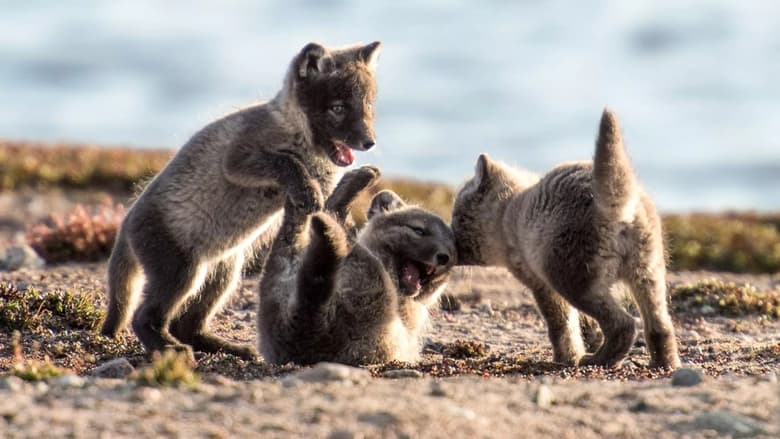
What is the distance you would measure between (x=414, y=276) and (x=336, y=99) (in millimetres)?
1426

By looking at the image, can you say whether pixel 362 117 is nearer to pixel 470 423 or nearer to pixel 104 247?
pixel 470 423

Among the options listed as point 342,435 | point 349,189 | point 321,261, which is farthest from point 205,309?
point 342,435

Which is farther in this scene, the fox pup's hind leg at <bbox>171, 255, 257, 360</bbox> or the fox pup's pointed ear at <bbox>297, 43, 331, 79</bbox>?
the fox pup's hind leg at <bbox>171, 255, 257, 360</bbox>

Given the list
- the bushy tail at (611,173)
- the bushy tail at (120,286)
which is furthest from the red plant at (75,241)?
the bushy tail at (611,173)

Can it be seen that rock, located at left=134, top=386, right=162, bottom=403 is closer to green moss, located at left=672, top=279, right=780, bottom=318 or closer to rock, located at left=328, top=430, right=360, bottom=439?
rock, located at left=328, top=430, right=360, bottom=439

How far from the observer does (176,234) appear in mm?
7965

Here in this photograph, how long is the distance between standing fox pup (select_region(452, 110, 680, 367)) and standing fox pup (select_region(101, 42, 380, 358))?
4.39 ft

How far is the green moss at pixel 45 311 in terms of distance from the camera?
860 cm

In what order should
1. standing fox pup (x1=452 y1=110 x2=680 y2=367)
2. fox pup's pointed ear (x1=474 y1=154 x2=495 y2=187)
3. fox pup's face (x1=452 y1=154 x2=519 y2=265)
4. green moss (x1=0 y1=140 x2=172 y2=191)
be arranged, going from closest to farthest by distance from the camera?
standing fox pup (x1=452 y1=110 x2=680 y2=367)
fox pup's face (x1=452 y1=154 x2=519 y2=265)
fox pup's pointed ear (x1=474 y1=154 x2=495 y2=187)
green moss (x1=0 y1=140 x2=172 y2=191)

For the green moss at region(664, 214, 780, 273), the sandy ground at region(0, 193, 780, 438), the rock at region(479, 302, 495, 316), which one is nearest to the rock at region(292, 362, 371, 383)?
the sandy ground at region(0, 193, 780, 438)

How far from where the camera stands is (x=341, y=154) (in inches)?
318

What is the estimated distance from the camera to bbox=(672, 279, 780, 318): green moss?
10.9 metres

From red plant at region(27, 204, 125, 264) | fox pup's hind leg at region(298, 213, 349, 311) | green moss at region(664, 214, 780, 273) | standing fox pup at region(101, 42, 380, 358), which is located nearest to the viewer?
fox pup's hind leg at region(298, 213, 349, 311)

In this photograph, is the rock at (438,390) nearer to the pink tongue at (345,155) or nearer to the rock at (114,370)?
the rock at (114,370)
